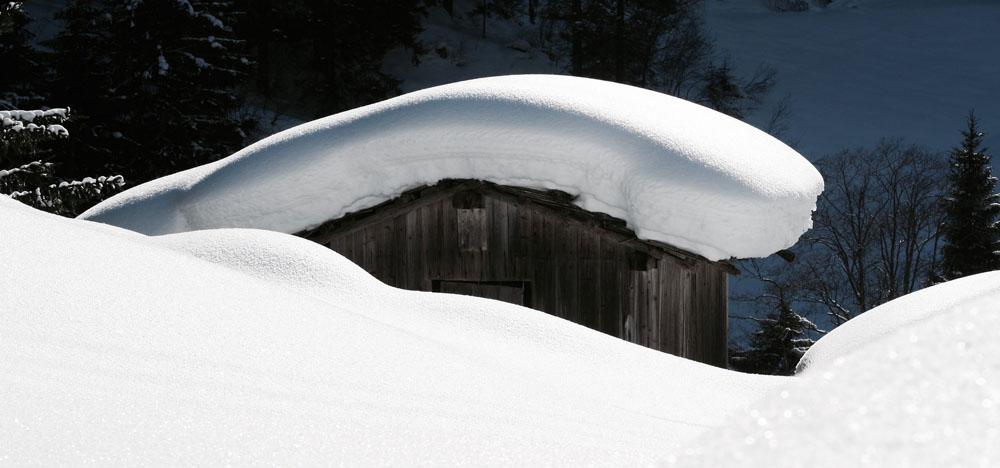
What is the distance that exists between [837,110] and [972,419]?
116ft

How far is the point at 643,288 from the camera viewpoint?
→ 8062 mm

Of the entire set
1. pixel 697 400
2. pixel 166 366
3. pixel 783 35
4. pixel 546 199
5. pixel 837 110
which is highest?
pixel 783 35

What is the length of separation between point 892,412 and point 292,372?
1.45 meters

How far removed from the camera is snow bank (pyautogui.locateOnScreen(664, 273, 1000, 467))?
1008 millimetres

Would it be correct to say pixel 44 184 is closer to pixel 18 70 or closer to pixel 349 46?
pixel 18 70

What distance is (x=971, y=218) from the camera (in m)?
19.5

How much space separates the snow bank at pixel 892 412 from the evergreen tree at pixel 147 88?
17.7m

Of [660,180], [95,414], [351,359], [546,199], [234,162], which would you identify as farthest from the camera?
[234,162]

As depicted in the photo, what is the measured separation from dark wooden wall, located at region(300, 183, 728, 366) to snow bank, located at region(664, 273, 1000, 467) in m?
6.55

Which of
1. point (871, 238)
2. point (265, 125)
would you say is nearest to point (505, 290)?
point (871, 238)

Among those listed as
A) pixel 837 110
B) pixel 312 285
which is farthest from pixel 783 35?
pixel 312 285

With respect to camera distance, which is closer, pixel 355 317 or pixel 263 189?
pixel 355 317

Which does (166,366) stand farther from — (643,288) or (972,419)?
(643,288)

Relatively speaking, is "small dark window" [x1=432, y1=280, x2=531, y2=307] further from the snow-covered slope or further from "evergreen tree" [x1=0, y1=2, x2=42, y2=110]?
the snow-covered slope
